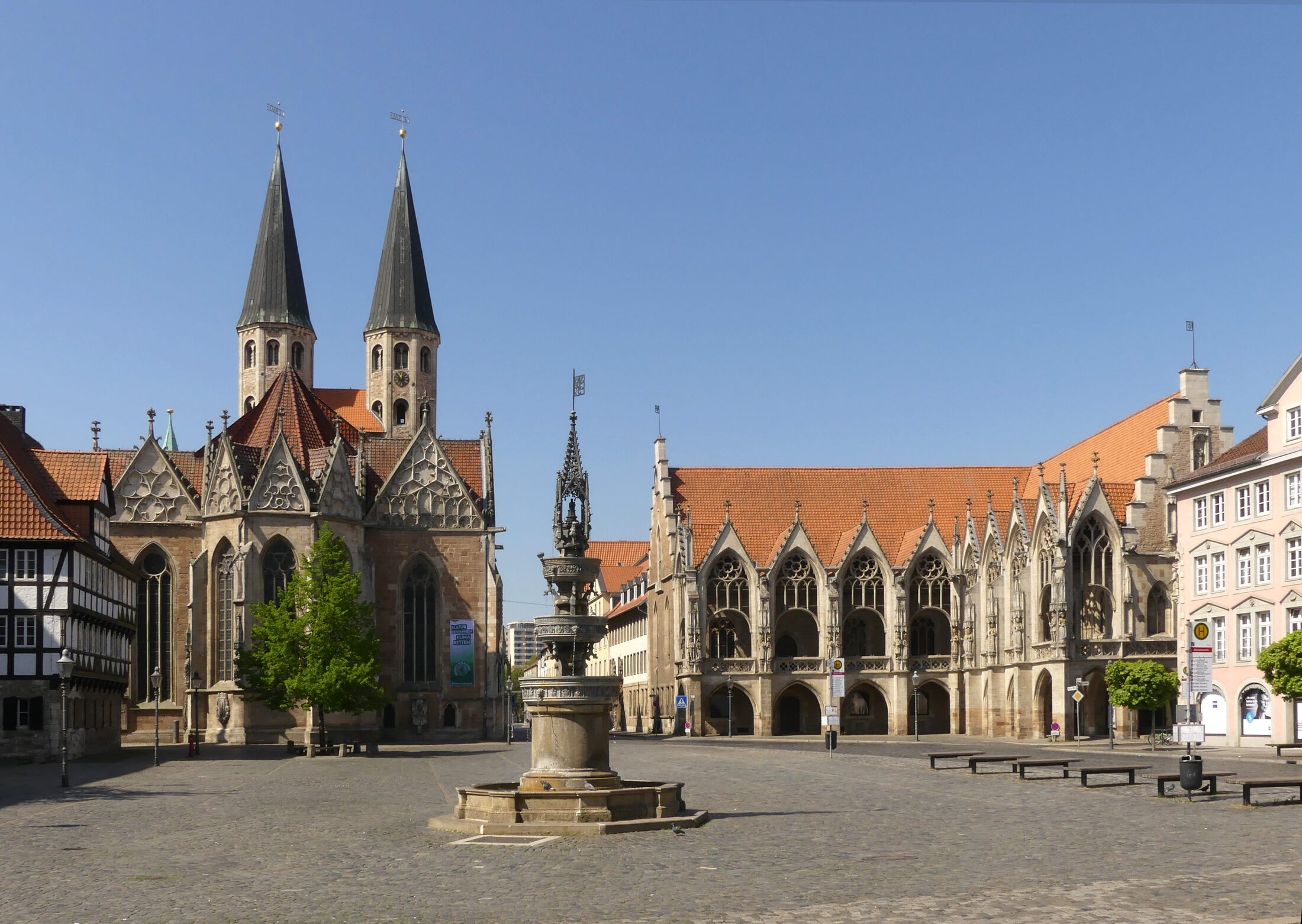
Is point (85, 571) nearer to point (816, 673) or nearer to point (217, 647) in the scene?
point (217, 647)

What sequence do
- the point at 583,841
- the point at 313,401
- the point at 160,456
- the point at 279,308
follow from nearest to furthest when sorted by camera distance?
the point at 583,841, the point at 160,456, the point at 313,401, the point at 279,308

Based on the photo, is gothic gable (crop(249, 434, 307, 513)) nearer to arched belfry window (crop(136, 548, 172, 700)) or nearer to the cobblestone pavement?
arched belfry window (crop(136, 548, 172, 700))

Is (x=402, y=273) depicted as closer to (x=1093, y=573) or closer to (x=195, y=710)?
(x=195, y=710)

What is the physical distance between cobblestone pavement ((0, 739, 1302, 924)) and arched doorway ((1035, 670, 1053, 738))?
37682 millimetres

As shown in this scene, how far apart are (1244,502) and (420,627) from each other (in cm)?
3739

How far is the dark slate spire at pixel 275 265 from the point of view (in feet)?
298

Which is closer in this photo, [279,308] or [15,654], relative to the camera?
[15,654]

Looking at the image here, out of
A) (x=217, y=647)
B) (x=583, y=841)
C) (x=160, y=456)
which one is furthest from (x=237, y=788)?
(x=160, y=456)

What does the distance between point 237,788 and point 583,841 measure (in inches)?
643

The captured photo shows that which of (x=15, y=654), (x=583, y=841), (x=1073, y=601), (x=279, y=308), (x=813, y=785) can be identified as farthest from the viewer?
(x=279, y=308)

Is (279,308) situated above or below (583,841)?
above

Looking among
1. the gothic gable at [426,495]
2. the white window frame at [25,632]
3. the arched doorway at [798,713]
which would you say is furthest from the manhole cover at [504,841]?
the arched doorway at [798,713]

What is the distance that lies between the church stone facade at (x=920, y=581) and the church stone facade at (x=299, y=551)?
14378mm

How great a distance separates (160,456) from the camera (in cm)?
7388
